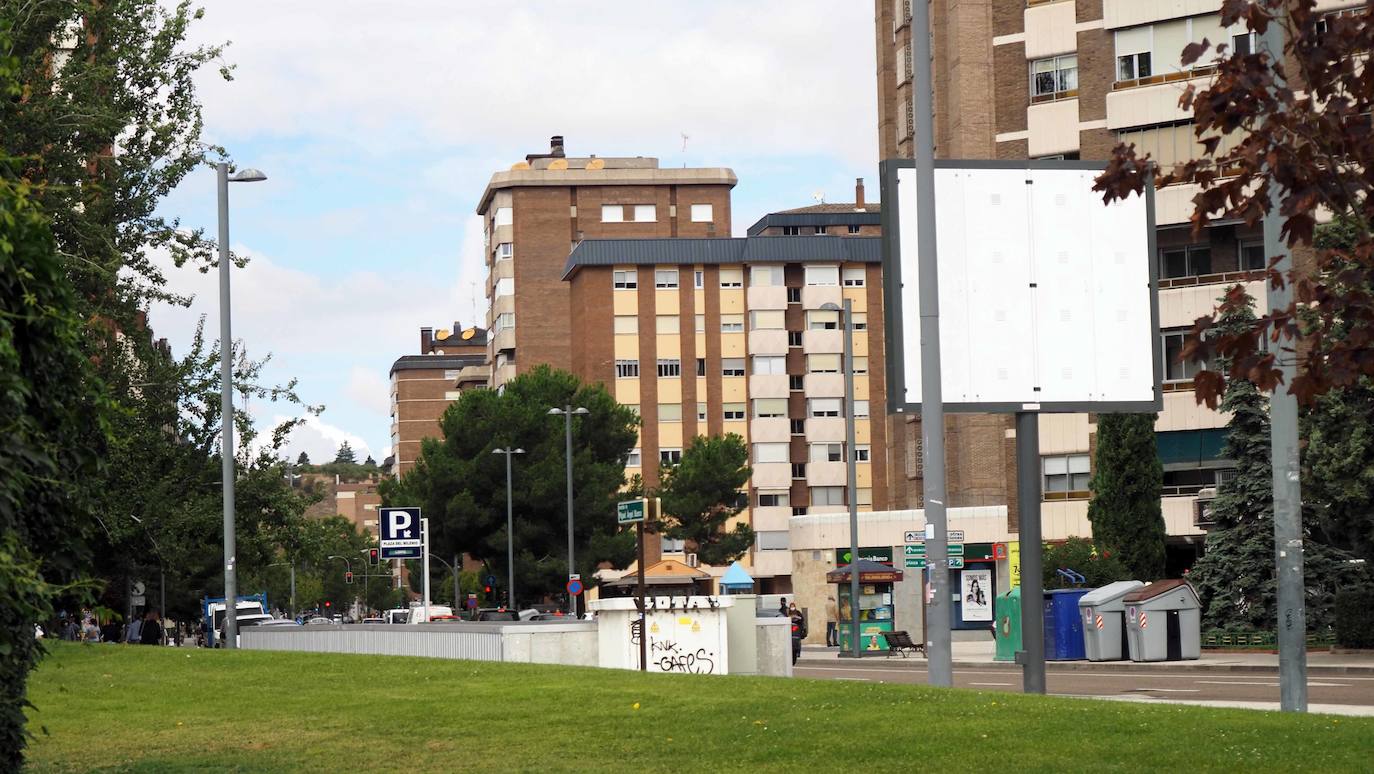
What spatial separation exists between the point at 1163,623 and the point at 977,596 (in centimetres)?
1576

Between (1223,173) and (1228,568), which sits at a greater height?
(1223,173)

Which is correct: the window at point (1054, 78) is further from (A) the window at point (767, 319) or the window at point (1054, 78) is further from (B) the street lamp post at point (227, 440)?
(A) the window at point (767, 319)

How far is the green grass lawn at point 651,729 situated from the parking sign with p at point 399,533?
14.5m

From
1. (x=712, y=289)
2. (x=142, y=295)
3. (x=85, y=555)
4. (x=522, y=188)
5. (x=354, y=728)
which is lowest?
(x=354, y=728)

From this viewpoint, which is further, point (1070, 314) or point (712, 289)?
point (712, 289)

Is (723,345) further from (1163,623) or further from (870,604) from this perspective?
(1163,623)

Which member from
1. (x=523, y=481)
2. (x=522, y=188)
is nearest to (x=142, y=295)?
(x=523, y=481)

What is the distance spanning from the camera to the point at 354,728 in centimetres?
1520

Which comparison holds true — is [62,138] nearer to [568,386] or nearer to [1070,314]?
[1070,314]

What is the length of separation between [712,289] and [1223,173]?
3727 inches

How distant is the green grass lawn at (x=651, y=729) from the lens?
11.9 metres

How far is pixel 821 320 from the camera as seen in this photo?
341 ft

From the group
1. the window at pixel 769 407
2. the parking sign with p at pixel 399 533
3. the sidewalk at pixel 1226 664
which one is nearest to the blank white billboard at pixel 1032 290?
the sidewalk at pixel 1226 664

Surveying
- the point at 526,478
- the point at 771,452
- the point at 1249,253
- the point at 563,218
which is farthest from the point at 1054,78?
the point at 563,218
